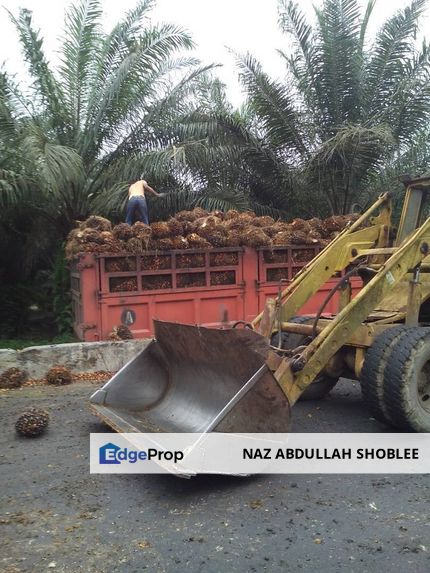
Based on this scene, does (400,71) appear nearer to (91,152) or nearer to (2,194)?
(91,152)

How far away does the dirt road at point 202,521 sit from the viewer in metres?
2.84

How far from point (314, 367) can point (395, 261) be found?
3.64ft

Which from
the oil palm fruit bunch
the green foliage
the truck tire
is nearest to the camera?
the oil palm fruit bunch

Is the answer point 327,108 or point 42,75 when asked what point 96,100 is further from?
point 327,108

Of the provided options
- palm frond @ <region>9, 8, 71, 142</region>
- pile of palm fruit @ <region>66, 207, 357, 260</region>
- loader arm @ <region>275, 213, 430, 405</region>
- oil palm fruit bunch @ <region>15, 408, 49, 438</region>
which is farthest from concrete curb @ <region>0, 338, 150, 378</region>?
palm frond @ <region>9, 8, 71, 142</region>

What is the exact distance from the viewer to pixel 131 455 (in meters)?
4.13

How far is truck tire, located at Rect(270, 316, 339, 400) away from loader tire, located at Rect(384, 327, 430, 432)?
1.03m

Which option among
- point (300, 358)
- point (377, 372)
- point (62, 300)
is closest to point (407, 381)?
point (377, 372)

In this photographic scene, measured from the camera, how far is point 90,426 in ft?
16.2

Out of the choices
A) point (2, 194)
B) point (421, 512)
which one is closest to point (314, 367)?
point (421, 512)

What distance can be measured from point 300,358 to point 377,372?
82 cm

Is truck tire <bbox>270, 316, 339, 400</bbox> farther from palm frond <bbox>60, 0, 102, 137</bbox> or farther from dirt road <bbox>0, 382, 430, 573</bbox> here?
palm frond <bbox>60, 0, 102, 137</bbox>

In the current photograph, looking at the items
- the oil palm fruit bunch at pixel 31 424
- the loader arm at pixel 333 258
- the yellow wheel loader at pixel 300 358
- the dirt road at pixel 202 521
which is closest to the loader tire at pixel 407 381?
the yellow wheel loader at pixel 300 358

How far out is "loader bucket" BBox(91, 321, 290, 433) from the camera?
3660 millimetres
